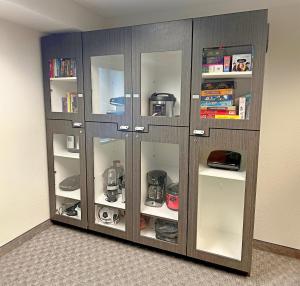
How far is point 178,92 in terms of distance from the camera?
204 centimetres

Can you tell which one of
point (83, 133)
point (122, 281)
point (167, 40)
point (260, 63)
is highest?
Result: point (167, 40)

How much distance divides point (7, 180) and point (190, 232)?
1714 mm

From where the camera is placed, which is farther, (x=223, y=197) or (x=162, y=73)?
(x=223, y=197)

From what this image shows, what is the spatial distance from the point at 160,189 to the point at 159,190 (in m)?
0.01

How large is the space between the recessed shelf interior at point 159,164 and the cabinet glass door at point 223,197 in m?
0.25

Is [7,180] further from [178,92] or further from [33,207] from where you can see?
[178,92]

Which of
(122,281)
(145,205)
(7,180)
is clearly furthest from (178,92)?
(7,180)

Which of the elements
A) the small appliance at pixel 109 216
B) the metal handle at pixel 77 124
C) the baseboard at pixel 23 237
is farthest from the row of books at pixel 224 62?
the baseboard at pixel 23 237

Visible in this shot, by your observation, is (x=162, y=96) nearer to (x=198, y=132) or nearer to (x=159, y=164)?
(x=198, y=132)

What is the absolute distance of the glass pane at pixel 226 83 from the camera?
5.90 feet

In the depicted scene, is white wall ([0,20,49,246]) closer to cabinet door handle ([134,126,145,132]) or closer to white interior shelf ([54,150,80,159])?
white interior shelf ([54,150,80,159])

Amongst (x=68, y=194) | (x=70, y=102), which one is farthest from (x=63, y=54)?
(x=68, y=194)

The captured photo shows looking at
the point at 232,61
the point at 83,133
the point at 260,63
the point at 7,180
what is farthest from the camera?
the point at 83,133

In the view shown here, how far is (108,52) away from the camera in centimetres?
216
